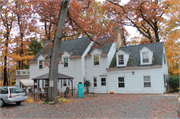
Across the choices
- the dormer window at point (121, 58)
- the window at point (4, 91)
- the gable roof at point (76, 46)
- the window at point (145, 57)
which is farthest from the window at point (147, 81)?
the window at point (4, 91)

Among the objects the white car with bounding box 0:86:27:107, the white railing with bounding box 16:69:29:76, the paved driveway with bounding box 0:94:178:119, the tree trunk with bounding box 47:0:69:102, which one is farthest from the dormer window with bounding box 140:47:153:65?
the white railing with bounding box 16:69:29:76

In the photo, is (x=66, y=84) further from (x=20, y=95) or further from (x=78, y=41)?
(x=20, y=95)

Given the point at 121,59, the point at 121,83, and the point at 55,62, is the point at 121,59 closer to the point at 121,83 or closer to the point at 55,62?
the point at 121,83

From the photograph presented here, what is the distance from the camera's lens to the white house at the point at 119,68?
772 inches

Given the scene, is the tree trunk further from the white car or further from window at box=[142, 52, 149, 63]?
window at box=[142, 52, 149, 63]

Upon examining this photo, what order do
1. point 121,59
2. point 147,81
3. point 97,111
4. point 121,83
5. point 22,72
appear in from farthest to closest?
point 22,72 < point 121,59 < point 121,83 < point 147,81 < point 97,111

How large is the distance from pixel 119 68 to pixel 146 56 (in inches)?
145

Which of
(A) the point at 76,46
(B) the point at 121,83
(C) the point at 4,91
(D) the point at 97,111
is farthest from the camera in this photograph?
(A) the point at 76,46

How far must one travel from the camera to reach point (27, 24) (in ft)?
55.1

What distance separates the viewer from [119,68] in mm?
21266

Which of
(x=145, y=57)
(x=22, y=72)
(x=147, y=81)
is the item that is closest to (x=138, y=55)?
(x=145, y=57)

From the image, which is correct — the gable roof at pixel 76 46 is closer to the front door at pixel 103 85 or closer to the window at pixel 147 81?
the front door at pixel 103 85

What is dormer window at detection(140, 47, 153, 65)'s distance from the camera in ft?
65.9

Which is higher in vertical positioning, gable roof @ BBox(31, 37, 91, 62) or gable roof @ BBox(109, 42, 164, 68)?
gable roof @ BBox(31, 37, 91, 62)
